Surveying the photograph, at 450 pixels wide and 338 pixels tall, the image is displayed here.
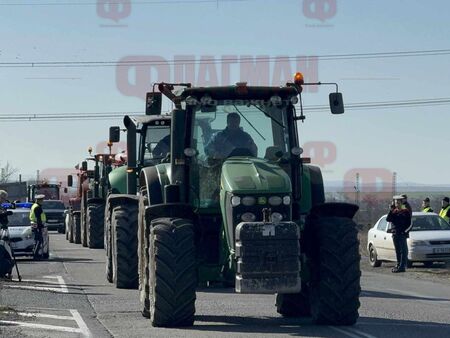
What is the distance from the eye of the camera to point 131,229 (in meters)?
21.4

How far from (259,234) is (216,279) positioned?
138 cm

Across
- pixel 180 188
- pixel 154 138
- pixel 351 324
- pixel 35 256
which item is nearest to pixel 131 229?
pixel 154 138

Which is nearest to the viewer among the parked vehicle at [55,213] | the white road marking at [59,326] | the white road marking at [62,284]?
the white road marking at [59,326]

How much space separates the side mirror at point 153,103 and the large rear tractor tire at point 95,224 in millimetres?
15660

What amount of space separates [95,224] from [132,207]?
16916mm

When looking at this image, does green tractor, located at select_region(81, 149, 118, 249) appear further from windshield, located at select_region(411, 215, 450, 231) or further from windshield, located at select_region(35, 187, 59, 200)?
windshield, located at select_region(35, 187, 59, 200)

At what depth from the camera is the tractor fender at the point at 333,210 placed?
15664mm

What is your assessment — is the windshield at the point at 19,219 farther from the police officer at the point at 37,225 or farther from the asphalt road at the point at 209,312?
the asphalt road at the point at 209,312

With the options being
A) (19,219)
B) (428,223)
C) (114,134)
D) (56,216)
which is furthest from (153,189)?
(56,216)

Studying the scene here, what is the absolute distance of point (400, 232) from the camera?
27.9 metres

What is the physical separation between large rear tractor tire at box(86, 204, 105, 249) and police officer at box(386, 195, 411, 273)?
12400 mm

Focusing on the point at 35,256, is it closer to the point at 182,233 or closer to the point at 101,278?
the point at 101,278

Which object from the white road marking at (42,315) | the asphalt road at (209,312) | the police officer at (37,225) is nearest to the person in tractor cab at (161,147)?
the asphalt road at (209,312)

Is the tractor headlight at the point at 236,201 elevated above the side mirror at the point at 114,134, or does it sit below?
below
